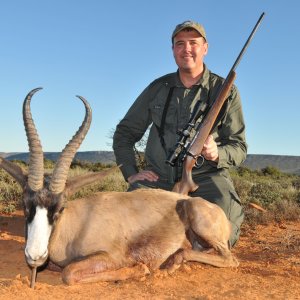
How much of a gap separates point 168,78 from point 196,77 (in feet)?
1.50

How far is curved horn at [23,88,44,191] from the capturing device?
202 inches

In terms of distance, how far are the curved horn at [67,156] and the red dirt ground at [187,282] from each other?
101 cm

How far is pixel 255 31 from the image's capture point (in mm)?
7664

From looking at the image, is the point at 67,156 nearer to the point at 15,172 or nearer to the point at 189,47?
the point at 15,172

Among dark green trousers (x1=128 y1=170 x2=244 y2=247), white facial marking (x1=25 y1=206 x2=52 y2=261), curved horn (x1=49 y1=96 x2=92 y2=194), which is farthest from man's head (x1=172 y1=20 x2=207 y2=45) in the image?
white facial marking (x1=25 y1=206 x2=52 y2=261)

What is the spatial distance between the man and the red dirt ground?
0.93 metres

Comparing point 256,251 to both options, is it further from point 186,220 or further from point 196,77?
point 196,77

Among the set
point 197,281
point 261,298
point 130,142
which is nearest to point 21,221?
point 130,142

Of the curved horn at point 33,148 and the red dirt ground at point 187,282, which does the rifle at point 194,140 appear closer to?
the red dirt ground at point 187,282

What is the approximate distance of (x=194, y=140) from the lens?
657 centimetres

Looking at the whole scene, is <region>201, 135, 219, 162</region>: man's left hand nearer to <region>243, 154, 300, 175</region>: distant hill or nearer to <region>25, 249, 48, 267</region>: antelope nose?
<region>25, 249, 48, 267</region>: antelope nose

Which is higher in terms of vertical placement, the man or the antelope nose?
the man

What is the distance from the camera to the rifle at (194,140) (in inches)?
256

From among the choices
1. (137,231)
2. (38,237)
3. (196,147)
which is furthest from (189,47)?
(38,237)
